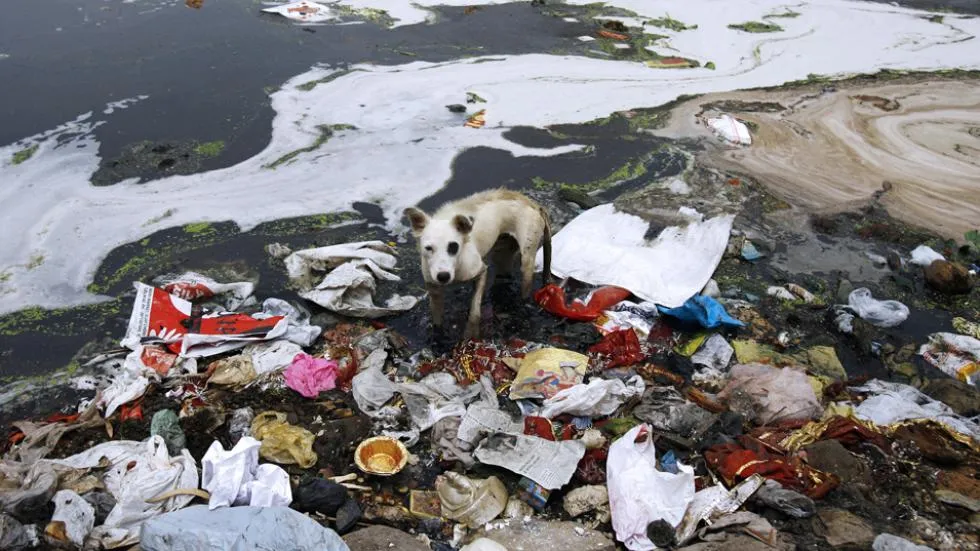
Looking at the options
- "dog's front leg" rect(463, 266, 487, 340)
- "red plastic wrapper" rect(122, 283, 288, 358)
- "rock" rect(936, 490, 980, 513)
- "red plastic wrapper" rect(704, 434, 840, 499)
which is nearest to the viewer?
"rock" rect(936, 490, 980, 513)

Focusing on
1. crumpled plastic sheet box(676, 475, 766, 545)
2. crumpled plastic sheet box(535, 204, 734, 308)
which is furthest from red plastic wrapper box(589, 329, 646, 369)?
crumpled plastic sheet box(676, 475, 766, 545)

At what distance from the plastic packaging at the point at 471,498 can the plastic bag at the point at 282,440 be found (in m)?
0.93

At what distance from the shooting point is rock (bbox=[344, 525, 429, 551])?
3561mm

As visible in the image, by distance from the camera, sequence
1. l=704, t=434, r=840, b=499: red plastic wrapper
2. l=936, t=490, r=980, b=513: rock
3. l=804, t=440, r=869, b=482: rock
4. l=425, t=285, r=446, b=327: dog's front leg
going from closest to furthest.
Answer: l=936, t=490, r=980, b=513: rock, l=704, t=434, r=840, b=499: red plastic wrapper, l=804, t=440, r=869, b=482: rock, l=425, t=285, r=446, b=327: dog's front leg

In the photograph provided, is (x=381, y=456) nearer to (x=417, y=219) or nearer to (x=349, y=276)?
(x=417, y=219)

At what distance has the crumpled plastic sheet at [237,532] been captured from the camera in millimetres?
3064

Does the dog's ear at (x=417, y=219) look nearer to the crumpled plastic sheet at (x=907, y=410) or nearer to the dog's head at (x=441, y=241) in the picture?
the dog's head at (x=441, y=241)

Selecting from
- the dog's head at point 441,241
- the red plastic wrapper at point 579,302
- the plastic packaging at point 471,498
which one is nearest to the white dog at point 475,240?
the dog's head at point 441,241

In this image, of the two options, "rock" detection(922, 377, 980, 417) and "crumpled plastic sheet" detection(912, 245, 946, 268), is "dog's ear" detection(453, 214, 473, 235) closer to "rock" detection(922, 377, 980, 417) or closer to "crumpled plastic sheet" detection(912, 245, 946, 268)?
Answer: "rock" detection(922, 377, 980, 417)

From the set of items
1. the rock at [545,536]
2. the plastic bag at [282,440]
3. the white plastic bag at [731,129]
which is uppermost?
the white plastic bag at [731,129]

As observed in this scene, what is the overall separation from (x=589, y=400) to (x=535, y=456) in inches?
27.0

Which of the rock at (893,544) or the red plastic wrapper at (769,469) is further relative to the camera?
the red plastic wrapper at (769,469)

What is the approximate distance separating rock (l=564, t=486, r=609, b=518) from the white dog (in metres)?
1.83

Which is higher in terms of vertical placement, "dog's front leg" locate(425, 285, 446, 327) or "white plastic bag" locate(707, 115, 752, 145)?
"white plastic bag" locate(707, 115, 752, 145)
